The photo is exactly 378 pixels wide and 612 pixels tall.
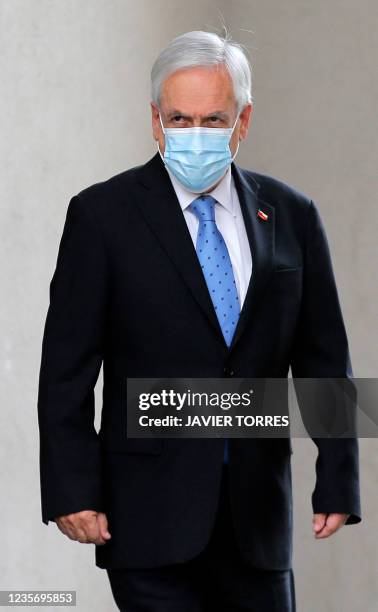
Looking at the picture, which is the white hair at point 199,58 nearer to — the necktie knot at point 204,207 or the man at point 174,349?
the man at point 174,349

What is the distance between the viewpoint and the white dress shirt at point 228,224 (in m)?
2.35

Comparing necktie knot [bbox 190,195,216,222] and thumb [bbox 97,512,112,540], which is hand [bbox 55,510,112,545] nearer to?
thumb [bbox 97,512,112,540]

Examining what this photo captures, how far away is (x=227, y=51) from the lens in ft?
7.63

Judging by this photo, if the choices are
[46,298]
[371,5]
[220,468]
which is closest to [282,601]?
[220,468]

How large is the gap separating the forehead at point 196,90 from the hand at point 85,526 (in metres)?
0.71

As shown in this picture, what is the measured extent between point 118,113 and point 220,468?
160 cm

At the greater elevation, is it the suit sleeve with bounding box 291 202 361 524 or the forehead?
the forehead

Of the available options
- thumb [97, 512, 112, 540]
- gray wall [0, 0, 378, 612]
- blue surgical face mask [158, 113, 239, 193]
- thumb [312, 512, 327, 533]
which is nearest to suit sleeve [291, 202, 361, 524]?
thumb [312, 512, 327, 533]

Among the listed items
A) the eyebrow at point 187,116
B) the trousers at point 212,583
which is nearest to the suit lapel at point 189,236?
the eyebrow at point 187,116

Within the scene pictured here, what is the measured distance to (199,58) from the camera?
90.6 inches

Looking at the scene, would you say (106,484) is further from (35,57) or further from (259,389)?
(35,57)

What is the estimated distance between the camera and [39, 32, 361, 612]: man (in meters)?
2.26

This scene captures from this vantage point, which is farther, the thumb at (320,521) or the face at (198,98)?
the thumb at (320,521)

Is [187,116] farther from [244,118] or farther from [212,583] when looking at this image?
[212,583]
